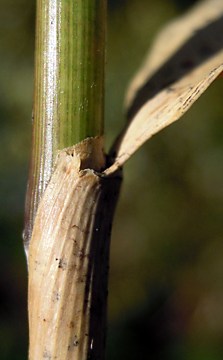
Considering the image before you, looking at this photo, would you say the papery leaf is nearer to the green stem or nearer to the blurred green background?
the green stem

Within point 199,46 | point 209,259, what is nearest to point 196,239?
point 209,259

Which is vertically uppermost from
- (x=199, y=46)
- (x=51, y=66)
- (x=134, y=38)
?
(x=134, y=38)

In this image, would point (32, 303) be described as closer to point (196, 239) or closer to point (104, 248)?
point (104, 248)

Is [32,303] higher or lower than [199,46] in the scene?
lower

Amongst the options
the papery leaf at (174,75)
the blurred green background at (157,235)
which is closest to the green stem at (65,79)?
the papery leaf at (174,75)

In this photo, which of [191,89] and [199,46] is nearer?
[191,89]

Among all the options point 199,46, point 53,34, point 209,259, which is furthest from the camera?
point 209,259
